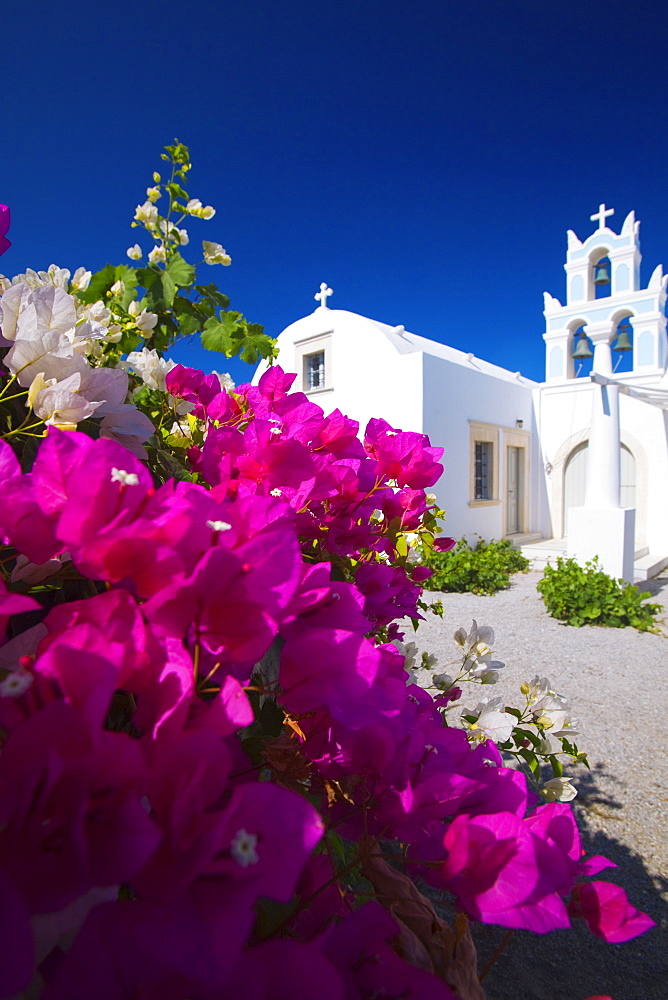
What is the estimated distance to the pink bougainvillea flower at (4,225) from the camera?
650 millimetres

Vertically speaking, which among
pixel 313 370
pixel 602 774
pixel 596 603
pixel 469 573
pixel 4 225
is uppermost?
pixel 313 370

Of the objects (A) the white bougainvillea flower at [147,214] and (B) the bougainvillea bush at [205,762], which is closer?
(B) the bougainvillea bush at [205,762]

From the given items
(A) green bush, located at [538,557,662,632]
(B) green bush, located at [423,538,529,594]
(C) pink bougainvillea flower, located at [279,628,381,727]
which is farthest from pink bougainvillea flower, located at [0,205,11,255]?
(B) green bush, located at [423,538,529,594]

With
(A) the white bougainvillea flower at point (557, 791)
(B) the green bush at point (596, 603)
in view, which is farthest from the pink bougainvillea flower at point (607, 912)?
(B) the green bush at point (596, 603)

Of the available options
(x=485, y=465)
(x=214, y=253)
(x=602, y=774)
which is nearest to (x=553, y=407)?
(x=485, y=465)

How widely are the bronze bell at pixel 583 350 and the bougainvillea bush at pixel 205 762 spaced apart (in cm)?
1171

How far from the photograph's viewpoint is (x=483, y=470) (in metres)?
11.2

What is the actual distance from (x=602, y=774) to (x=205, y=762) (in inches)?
149

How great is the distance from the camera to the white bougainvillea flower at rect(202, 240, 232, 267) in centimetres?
165

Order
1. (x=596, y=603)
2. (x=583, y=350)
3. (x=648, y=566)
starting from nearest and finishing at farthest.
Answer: (x=596, y=603) → (x=648, y=566) → (x=583, y=350)

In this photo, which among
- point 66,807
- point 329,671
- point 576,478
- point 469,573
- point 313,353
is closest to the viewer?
point 66,807

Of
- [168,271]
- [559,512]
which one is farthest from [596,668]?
[559,512]

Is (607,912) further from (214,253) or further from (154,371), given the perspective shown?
(214,253)

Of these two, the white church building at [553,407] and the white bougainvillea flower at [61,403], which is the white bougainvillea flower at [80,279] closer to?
the white bougainvillea flower at [61,403]
